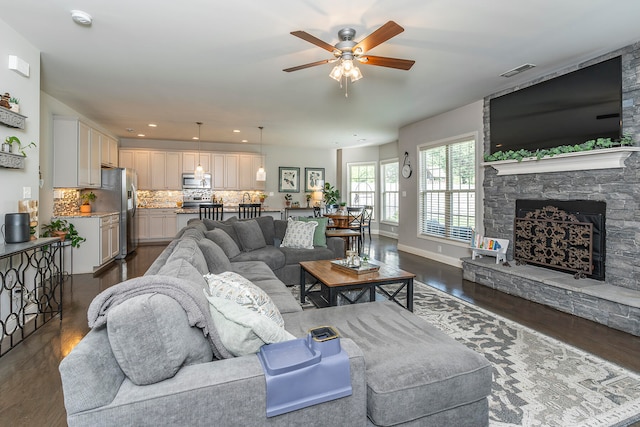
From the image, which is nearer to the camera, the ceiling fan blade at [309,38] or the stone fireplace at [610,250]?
the ceiling fan blade at [309,38]

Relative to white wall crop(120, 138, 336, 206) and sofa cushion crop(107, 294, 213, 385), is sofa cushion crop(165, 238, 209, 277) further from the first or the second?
white wall crop(120, 138, 336, 206)

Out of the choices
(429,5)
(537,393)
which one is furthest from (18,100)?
(537,393)

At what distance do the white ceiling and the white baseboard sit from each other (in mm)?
2701

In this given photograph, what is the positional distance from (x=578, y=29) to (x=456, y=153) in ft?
9.43

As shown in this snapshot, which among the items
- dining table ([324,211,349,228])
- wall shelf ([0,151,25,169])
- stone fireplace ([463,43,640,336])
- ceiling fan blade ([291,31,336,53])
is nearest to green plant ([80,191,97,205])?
wall shelf ([0,151,25,169])

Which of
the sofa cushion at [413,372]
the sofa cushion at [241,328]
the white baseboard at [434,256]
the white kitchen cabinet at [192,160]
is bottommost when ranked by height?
the white baseboard at [434,256]

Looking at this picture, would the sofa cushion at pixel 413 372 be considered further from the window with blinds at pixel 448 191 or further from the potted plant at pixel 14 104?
the window with blinds at pixel 448 191

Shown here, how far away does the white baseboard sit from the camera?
5715mm

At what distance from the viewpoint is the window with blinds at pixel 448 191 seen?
5.61 metres

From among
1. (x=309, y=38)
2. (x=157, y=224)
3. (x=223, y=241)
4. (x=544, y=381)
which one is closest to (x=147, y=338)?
(x=309, y=38)

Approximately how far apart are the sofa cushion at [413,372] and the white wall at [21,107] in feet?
10.2

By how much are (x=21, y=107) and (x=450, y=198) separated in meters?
6.12

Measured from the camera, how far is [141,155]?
8305 millimetres

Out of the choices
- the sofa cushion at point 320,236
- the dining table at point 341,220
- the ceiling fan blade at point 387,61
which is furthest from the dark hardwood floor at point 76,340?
the ceiling fan blade at point 387,61
